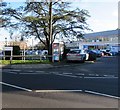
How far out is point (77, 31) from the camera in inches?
1578

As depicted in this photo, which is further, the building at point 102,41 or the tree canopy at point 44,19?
the building at point 102,41

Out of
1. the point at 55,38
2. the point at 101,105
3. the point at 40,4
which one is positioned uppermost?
the point at 40,4

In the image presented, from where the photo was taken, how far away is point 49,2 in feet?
118

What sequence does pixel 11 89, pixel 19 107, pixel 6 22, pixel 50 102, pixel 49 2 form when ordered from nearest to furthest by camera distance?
pixel 19 107 < pixel 50 102 < pixel 11 89 < pixel 49 2 < pixel 6 22

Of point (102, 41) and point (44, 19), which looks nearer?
point (44, 19)

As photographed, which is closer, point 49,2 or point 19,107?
point 19,107

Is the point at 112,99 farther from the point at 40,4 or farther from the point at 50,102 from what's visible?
the point at 40,4

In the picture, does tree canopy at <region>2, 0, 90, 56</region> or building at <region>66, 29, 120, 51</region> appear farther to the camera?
building at <region>66, 29, 120, 51</region>

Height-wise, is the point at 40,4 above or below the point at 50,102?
above

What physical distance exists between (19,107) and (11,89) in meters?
3.90

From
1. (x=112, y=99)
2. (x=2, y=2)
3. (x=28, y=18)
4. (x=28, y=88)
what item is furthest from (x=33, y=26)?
(x=112, y=99)

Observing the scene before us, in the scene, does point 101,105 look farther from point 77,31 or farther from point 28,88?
point 77,31

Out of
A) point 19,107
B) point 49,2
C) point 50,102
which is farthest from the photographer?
point 49,2

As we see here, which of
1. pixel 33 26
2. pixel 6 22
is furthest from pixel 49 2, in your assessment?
pixel 6 22
